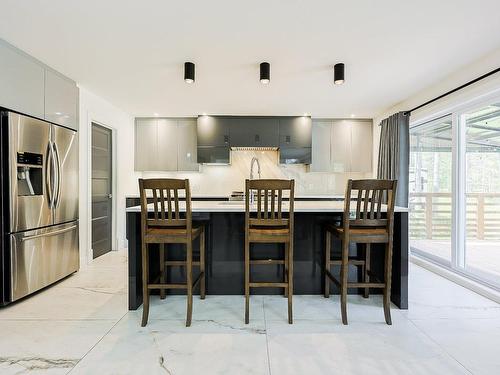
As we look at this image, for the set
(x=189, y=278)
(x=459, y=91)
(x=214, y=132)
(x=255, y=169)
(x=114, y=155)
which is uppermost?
(x=459, y=91)

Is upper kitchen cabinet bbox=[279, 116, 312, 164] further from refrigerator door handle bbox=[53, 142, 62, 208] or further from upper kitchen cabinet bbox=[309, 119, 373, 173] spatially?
refrigerator door handle bbox=[53, 142, 62, 208]

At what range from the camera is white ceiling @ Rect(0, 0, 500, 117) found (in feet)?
6.21

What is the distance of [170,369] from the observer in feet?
5.12

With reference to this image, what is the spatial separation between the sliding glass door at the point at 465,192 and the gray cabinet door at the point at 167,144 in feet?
13.2

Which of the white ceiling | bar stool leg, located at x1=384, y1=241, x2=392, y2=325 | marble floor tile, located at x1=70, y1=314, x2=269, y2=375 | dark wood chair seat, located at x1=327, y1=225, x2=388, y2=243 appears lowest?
marble floor tile, located at x1=70, y1=314, x2=269, y2=375

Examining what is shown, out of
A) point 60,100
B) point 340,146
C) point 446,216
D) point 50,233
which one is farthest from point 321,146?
point 50,233

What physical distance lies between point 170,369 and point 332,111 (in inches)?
165

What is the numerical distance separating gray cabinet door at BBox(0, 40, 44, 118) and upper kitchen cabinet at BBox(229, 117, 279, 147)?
8.83 feet

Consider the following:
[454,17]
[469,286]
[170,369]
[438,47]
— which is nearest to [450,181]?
[469,286]

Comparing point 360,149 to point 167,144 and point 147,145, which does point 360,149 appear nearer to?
point 167,144

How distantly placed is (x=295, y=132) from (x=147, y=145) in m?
2.70

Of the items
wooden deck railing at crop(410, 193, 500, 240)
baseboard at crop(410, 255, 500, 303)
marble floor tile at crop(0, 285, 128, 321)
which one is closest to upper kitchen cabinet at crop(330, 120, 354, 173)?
wooden deck railing at crop(410, 193, 500, 240)

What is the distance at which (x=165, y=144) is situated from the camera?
16.1ft

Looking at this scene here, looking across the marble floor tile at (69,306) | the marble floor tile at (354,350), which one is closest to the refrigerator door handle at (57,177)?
the marble floor tile at (69,306)
